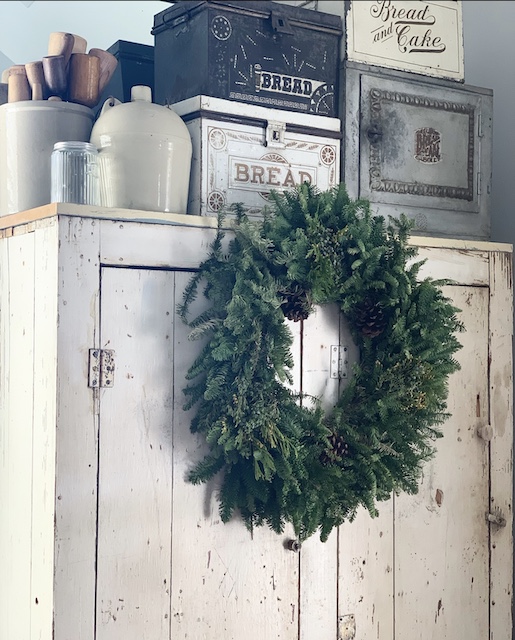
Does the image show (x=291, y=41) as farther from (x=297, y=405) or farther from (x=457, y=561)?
(x=457, y=561)

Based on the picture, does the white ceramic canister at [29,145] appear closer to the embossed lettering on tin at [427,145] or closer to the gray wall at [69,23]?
the gray wall at [69,23]

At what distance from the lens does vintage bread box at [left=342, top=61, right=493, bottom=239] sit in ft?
6.16

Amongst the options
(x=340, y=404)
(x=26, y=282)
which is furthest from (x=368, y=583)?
(x=26, y=282)

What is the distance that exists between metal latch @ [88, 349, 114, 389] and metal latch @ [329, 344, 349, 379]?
1.51ft

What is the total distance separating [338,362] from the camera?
1.69 m

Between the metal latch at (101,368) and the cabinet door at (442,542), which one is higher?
the metal latch at (101,368)

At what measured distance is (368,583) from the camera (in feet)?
5.72

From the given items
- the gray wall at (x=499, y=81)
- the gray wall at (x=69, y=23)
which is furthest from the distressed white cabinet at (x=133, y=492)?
the gray wall at (x=69, y=23)

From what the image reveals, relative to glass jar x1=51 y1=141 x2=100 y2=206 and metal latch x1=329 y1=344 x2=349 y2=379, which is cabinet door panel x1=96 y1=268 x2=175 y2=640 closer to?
glass jar x1=51 y1=141 x2=100 y2=206

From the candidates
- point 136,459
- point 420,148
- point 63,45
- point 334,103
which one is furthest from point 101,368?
point 420,148

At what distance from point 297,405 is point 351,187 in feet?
1.81

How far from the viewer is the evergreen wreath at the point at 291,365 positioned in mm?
1493

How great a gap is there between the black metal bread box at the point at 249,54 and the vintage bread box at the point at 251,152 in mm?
34

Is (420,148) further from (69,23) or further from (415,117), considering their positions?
(69,23)
